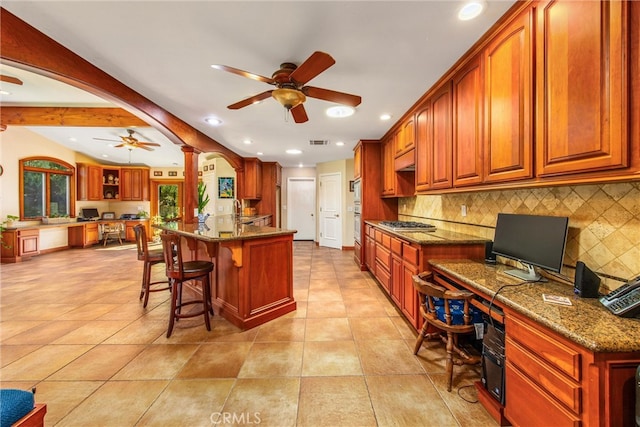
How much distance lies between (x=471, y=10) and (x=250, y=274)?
2673 millimetres

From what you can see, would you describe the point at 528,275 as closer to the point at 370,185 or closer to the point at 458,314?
the point at 458,314

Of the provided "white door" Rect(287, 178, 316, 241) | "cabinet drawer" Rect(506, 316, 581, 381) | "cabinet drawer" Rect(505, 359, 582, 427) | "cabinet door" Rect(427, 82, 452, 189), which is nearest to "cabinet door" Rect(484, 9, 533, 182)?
"cabinet door" Rect(427, 82, 452, 189)

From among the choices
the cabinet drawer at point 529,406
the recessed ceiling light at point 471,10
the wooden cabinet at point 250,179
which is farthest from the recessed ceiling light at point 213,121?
the cabinet drawer at point 529,406

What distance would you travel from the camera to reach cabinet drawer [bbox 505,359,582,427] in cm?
98

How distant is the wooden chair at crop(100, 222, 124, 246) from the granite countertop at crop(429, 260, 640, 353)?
29.6 feet

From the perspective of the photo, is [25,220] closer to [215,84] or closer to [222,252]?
[222,252]

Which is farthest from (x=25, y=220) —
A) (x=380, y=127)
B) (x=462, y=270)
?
(x=462, y=270)

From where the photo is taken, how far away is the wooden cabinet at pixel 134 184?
7.72m

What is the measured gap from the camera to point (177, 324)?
8.41 ft

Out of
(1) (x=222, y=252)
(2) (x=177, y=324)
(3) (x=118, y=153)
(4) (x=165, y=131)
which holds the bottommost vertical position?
(2) (x=177, y=324)

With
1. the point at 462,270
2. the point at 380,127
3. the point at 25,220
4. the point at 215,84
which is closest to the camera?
the point at 462,270

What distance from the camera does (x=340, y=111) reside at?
10.0 ft

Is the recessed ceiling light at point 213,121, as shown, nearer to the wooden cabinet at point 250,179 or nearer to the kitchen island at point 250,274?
the kitchen island at point 250,274

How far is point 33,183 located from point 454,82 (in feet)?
29.1
